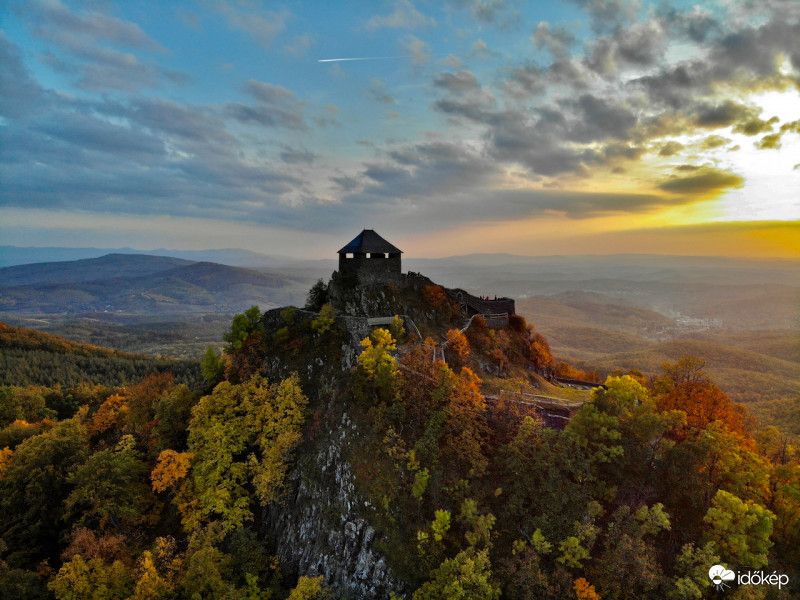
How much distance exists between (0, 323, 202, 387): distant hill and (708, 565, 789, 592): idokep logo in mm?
105715

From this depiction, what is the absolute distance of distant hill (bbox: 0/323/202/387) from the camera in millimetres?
106062

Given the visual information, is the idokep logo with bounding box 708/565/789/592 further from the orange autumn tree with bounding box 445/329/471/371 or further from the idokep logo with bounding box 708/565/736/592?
the orange autumn tree with bounding box 445/329/471/371

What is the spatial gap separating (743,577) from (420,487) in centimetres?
1903

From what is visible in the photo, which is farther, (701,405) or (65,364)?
(65,364)

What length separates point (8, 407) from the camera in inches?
2255

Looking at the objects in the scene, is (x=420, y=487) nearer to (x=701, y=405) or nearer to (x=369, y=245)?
(x=701, y=405)

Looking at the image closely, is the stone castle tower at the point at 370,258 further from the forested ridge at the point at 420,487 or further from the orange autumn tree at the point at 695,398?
A: the orange autumn tree at the point at 695,398

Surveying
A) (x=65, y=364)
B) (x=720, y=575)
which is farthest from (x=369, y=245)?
(x=65, y=364)

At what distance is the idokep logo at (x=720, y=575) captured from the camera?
1980 centimetres

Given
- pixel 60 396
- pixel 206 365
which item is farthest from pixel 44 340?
pixel 206 365

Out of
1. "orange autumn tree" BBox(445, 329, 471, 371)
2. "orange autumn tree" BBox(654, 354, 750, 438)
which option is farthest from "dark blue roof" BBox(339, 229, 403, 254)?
"orange autumn tree" BBox(654, 354, 750, 438)

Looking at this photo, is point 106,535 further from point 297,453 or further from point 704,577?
point 704,577

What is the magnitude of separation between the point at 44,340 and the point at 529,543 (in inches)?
7180

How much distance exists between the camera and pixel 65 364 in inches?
4626
